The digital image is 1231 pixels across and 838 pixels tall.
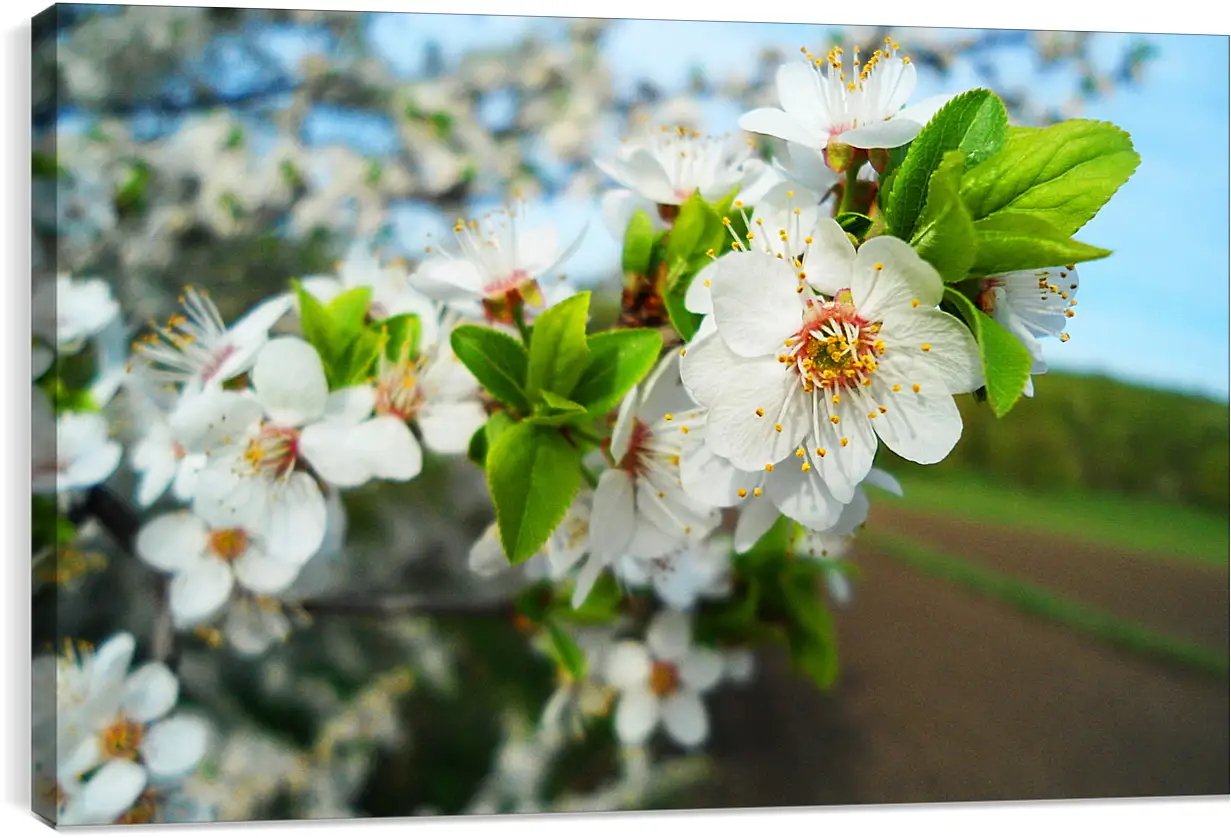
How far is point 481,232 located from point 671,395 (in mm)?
280

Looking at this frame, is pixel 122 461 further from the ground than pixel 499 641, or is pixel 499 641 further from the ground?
pixel 122 461

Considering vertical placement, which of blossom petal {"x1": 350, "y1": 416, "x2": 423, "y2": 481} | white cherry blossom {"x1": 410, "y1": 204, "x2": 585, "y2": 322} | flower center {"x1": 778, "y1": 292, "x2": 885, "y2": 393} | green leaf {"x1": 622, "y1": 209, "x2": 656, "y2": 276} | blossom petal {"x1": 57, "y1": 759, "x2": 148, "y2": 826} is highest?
flower center {"x1": 778, "y1": 292, "x2": 885, "y2": 393}

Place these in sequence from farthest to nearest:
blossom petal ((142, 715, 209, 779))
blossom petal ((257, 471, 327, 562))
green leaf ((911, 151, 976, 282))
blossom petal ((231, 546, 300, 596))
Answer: blossom petal ((142, 715, 209, 779)), blossom petal ((231, 546, 300, 596)), blossom petal ((257, 471, 327, 562)), green leaf ((911, 151, 976, 282))

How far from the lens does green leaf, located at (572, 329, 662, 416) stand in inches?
30.5

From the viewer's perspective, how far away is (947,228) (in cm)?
59

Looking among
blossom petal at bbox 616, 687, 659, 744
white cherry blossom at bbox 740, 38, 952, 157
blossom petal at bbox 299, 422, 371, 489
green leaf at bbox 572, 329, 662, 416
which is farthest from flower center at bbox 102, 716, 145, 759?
white cherry blossom at bbox 740, 38, 952, 157

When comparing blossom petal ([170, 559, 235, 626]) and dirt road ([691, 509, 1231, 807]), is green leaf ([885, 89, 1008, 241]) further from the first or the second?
dirt road ([691, 509, 1231, 807])

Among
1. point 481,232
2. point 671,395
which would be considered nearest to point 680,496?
point 671,395

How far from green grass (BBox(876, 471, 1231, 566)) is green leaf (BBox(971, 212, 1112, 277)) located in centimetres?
97

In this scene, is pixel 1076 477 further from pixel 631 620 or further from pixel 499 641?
pixel 499 641

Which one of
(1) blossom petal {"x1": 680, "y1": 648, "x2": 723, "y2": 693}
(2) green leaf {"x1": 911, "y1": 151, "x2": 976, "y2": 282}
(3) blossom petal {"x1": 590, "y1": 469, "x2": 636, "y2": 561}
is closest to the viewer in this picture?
(2) green leaf {"x1": 911, "y1": 151, "x2": 976, "y2": 282}

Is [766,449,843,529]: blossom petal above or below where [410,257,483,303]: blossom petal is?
below

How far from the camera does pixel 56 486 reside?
124 cm

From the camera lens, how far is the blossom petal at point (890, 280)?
0.59 metres
